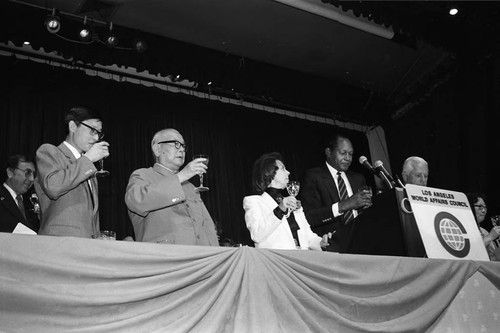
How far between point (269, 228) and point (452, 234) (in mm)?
789

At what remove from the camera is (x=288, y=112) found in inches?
305

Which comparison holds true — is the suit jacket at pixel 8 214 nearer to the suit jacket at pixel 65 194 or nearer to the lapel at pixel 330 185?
the suit jacket at pixel 65 194

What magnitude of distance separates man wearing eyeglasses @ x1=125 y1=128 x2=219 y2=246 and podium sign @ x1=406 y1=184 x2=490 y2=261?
35.8 inches

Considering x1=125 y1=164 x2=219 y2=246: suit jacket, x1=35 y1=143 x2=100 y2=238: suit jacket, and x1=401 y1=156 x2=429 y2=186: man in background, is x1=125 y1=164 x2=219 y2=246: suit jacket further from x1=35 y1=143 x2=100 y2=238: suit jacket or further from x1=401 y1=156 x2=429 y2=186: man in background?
x1=401 y1=156 x2=429 y2=186: man in background

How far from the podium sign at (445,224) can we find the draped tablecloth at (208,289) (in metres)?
0.15

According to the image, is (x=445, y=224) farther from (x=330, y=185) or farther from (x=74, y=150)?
(x=74, y=150)

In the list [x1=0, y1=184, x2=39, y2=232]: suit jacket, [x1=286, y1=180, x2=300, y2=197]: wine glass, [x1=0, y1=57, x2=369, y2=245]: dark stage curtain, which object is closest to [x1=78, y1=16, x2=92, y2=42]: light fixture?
[x1=0, y1=57, x2=369, y2=245]: dark stage curtain

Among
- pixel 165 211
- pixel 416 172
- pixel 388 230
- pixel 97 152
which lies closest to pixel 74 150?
pixel 97 152

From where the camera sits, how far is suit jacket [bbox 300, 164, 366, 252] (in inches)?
118

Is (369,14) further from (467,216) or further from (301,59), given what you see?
(467,216)

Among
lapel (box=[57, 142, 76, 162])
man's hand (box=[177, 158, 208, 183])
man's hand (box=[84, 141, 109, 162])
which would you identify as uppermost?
lapel (box=[57, 142, 76, 162])

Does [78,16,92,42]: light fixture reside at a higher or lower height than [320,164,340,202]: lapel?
higher

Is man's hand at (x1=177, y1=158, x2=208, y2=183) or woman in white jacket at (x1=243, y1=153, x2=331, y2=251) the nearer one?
man's hand at (x1=177, y1=158, x2=208, y2=183)

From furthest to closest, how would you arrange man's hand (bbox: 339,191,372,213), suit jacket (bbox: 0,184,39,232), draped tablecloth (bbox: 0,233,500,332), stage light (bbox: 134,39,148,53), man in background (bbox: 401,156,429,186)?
stage light (bbox: 134,39,148,53) < man in background (bbox: 401,156,429,186) < suit jacket (bbox: 0,184,39,232) < man's hand (bbox: 339,191,372,213) < draped tablecloth (bbox: 0,233,500,332)
